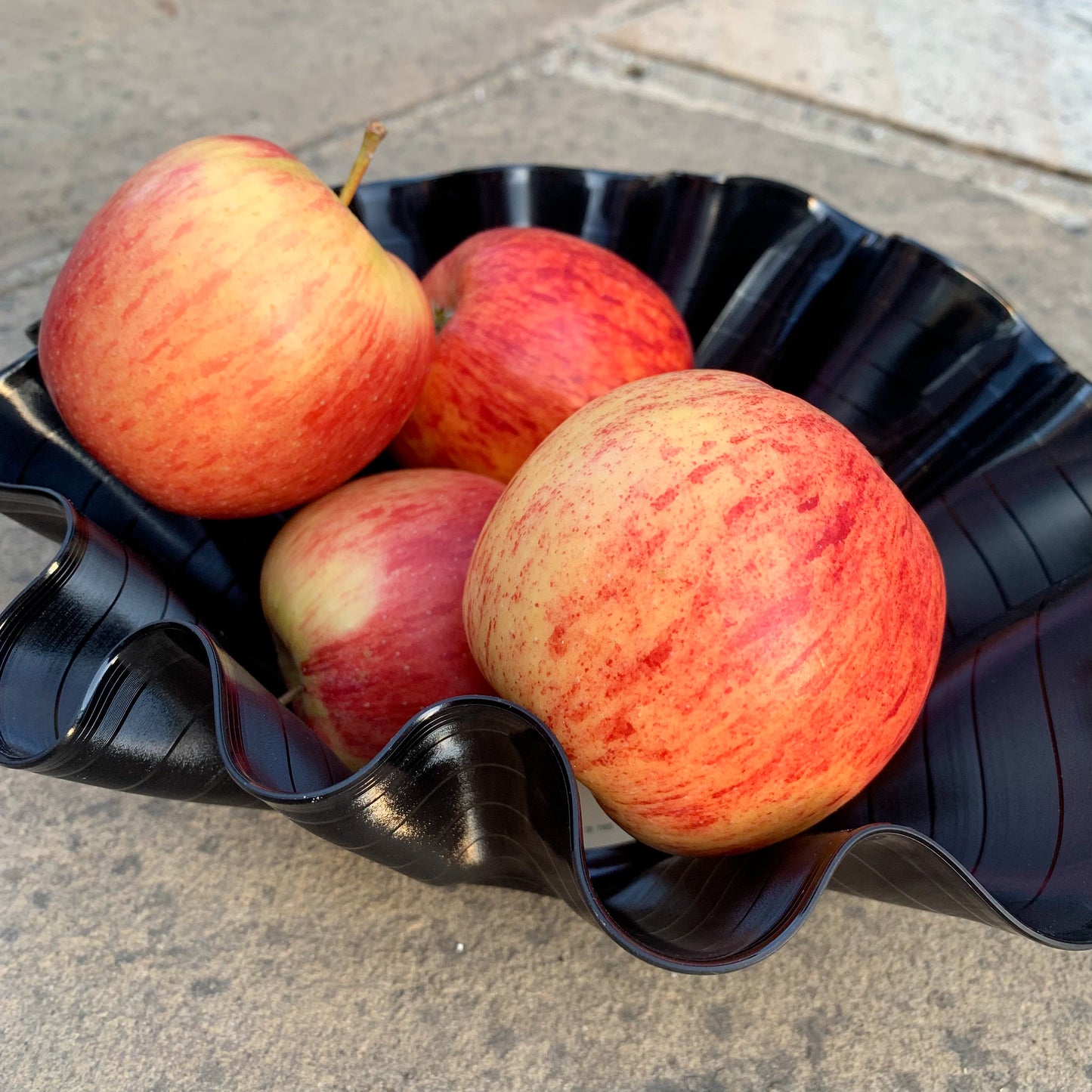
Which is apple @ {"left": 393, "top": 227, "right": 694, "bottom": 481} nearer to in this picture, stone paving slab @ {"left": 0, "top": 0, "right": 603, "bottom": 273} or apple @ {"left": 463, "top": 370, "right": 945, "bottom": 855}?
apple @ {"left": 463, "top": 370, "right": 945, "bottom": 855}

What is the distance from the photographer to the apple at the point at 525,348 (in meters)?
0.71

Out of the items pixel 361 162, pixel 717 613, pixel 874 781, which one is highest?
pixel 361 162

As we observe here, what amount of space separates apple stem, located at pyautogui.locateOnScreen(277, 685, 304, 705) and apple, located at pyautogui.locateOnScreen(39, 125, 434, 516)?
0.41 feet

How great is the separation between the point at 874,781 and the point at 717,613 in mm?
197

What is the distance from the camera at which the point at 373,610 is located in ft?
1.97

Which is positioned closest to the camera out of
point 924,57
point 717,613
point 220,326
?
point 717,613

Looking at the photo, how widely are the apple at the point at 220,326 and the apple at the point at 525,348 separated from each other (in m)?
0.11

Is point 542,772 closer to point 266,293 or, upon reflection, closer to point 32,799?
point 266,293

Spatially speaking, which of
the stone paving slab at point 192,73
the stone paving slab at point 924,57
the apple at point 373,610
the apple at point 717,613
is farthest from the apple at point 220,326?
the stone paving slab at point 924,57

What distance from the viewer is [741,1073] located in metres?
0.54

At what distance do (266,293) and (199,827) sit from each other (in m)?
0.34

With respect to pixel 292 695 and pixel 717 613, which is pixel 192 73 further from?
pixel 717 613

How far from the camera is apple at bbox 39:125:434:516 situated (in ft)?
1.83

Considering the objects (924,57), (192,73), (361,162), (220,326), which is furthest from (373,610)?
(924,57)
